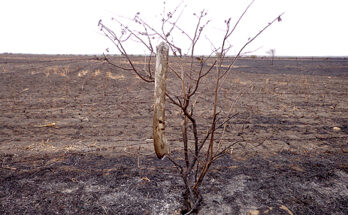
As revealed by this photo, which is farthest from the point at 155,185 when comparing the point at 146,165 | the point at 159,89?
the point at 159,89

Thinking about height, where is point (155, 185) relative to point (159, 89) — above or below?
below

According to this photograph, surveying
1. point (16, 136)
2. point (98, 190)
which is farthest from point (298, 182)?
point (16, 136)

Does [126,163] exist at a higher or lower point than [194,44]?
lower

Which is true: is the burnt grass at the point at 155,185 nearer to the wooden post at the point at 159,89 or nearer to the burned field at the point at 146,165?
the burned field at the point at 146,165

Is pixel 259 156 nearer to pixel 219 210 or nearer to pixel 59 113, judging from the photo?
pixel 219 210

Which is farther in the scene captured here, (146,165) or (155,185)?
(146,165)

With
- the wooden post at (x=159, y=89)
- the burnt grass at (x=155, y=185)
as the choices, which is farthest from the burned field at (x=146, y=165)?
the wooden post at (x=159, y=89)

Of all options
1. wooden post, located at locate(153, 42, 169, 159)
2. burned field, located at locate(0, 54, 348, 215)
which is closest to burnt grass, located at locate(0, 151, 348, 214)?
burned field, located at locate(0, 54, 348, 215)

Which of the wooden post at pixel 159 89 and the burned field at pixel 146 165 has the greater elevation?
the wooden post at pixel 159 89

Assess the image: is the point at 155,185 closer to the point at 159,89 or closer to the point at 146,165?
the point at 146,165

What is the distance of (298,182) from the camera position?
126 inches

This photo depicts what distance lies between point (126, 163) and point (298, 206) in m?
2.44

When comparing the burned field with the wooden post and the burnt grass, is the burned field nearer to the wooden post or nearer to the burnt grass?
the burnt grass

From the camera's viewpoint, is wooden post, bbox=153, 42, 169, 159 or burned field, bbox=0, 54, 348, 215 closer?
wooden post, bbox=153, 42, 169, 159
